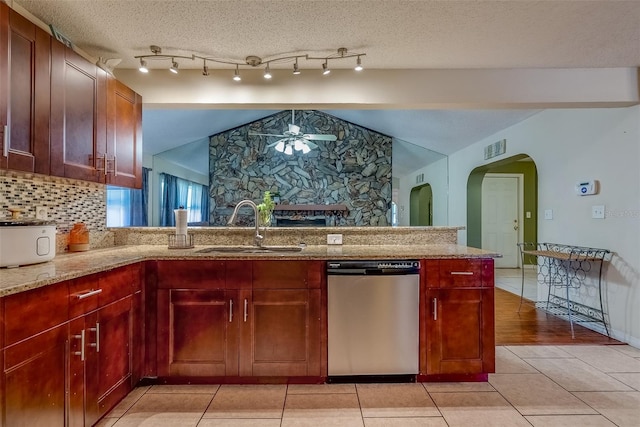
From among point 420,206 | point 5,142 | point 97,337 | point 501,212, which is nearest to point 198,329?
point 97,337

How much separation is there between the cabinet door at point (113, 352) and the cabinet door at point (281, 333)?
66 centimetres

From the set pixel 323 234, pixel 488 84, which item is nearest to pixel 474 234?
pixel 488 84

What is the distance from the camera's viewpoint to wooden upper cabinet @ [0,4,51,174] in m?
1.51

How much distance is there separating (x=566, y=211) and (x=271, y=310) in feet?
11.2

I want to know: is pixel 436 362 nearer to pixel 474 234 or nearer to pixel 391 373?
pixel 391 373

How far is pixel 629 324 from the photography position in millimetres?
2846

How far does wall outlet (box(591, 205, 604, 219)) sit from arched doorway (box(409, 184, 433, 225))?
5.58 m

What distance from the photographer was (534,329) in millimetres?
3211

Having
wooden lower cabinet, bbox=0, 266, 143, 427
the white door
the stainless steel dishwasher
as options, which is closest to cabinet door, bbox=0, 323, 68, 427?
wooden lower cabinet, bbox=0, 266, 143, 427

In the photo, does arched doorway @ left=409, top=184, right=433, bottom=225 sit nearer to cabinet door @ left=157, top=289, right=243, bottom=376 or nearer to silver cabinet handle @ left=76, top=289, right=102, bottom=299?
cabinet door @ left=157, top=289, right=243, bottom=376

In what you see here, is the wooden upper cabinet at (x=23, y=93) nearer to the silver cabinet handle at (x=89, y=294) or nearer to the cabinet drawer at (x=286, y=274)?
the silver cabinet handle at (x=89, y=294)

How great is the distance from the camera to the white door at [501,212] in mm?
6551

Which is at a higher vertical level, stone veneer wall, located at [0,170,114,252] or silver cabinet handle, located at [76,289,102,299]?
stone veneer wall, located at [0,170,114,252]

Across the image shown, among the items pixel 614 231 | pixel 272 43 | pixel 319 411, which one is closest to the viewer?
pixel 319 411
